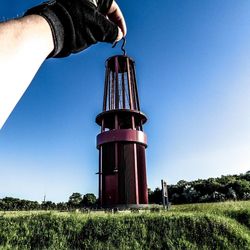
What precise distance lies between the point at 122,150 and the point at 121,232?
10399mm

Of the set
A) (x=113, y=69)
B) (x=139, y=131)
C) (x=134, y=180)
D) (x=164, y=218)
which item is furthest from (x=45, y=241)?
(x=113, y=69)

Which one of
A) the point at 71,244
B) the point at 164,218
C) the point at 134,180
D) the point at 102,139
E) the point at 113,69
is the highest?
the point at 113,69

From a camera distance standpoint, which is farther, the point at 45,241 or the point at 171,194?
the point at 171,194

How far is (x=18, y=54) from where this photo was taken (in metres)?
0.67

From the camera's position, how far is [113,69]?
23.9 meters

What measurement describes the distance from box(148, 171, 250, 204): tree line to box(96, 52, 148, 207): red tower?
61.3ft

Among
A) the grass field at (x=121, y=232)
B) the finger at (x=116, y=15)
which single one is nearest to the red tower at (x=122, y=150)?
the grass field at (x=121, y=232)

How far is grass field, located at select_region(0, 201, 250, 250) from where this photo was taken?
10047 mm

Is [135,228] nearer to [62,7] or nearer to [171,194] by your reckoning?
[62,7]

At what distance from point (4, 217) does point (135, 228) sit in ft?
18.9

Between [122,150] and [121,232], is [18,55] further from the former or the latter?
[122,150]

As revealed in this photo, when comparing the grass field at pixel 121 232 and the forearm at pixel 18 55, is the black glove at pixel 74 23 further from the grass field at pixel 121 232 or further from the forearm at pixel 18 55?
the grass field at pixel 121 232

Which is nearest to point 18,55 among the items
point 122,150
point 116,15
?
point 116,15

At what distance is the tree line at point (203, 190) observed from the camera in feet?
123
